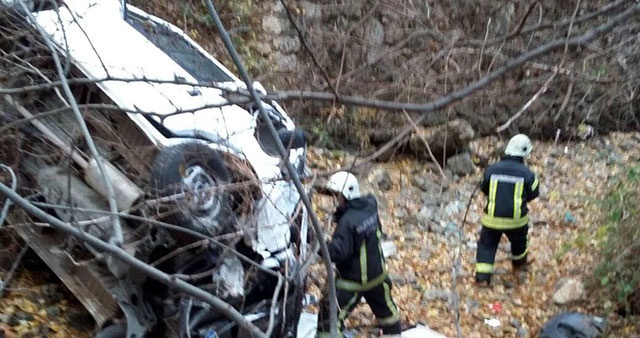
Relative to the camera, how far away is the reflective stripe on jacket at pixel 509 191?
6.29 metres

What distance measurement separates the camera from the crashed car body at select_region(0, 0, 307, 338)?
4070 mm

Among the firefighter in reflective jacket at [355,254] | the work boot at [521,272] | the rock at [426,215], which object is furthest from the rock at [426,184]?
the firefighter in reflective jacket at [355,254]

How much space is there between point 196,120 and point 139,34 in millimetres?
1101

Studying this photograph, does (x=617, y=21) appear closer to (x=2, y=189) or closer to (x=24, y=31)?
(x=2, y=189)

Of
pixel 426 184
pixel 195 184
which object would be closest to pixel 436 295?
pixel 426 184

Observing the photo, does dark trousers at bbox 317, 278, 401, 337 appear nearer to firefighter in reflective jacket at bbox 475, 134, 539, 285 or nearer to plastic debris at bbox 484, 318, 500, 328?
plastic debris at bbox 484, 318, 500, 328

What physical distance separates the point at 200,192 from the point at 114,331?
1025 mm

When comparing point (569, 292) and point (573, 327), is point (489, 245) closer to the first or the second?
point (569, 292)

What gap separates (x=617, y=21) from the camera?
10.0 ft

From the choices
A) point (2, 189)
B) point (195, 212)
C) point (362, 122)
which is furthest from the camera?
point (362, 122)

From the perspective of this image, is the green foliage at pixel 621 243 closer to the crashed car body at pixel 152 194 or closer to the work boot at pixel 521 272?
the work boot at pixel 521 272

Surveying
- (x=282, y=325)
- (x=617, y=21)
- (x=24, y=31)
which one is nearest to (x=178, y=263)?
(x=282, y=325)

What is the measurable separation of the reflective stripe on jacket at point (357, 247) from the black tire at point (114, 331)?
1538 millimetres

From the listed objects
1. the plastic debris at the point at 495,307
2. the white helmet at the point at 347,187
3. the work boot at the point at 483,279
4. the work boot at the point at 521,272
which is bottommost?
the work boot at the point at 521,272
